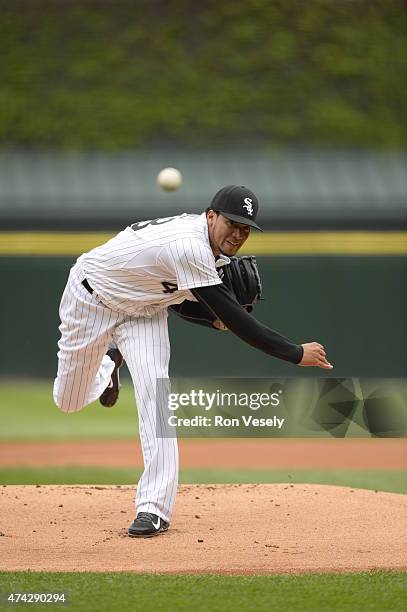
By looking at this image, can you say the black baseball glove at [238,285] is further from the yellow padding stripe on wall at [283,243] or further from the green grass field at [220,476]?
the yellow padding stripe on wall at [283,243]

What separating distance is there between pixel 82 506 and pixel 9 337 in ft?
21.1

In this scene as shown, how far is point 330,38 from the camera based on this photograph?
16.2 metres

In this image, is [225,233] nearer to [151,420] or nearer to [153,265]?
[153,265]

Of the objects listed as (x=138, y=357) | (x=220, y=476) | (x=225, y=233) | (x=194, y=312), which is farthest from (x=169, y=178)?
(x=225, y=233)

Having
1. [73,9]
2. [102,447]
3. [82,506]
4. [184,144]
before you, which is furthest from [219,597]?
[73,9]

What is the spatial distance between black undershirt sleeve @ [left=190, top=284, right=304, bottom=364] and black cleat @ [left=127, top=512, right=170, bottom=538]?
2.60 feet

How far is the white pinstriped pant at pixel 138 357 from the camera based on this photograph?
12.9 ft

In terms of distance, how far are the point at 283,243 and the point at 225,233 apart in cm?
718

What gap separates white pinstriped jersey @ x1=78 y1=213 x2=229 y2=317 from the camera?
3668 millimetres

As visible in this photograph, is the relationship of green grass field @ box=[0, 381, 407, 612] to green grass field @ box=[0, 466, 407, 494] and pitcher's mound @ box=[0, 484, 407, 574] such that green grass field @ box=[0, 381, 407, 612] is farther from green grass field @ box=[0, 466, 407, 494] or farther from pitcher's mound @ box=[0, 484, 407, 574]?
green grass field @ box=[0, 466, 407, 494]

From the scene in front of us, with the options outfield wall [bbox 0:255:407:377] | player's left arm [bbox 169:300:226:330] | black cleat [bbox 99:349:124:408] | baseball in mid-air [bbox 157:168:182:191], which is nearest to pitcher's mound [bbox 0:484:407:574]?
black cleat [bbox 99:349:124:408]

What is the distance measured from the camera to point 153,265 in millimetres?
3824

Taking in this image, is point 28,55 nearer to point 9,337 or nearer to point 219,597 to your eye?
point 9,337

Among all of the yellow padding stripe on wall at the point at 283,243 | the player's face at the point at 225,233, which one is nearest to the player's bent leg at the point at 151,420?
the player's face at the point at 225,233
